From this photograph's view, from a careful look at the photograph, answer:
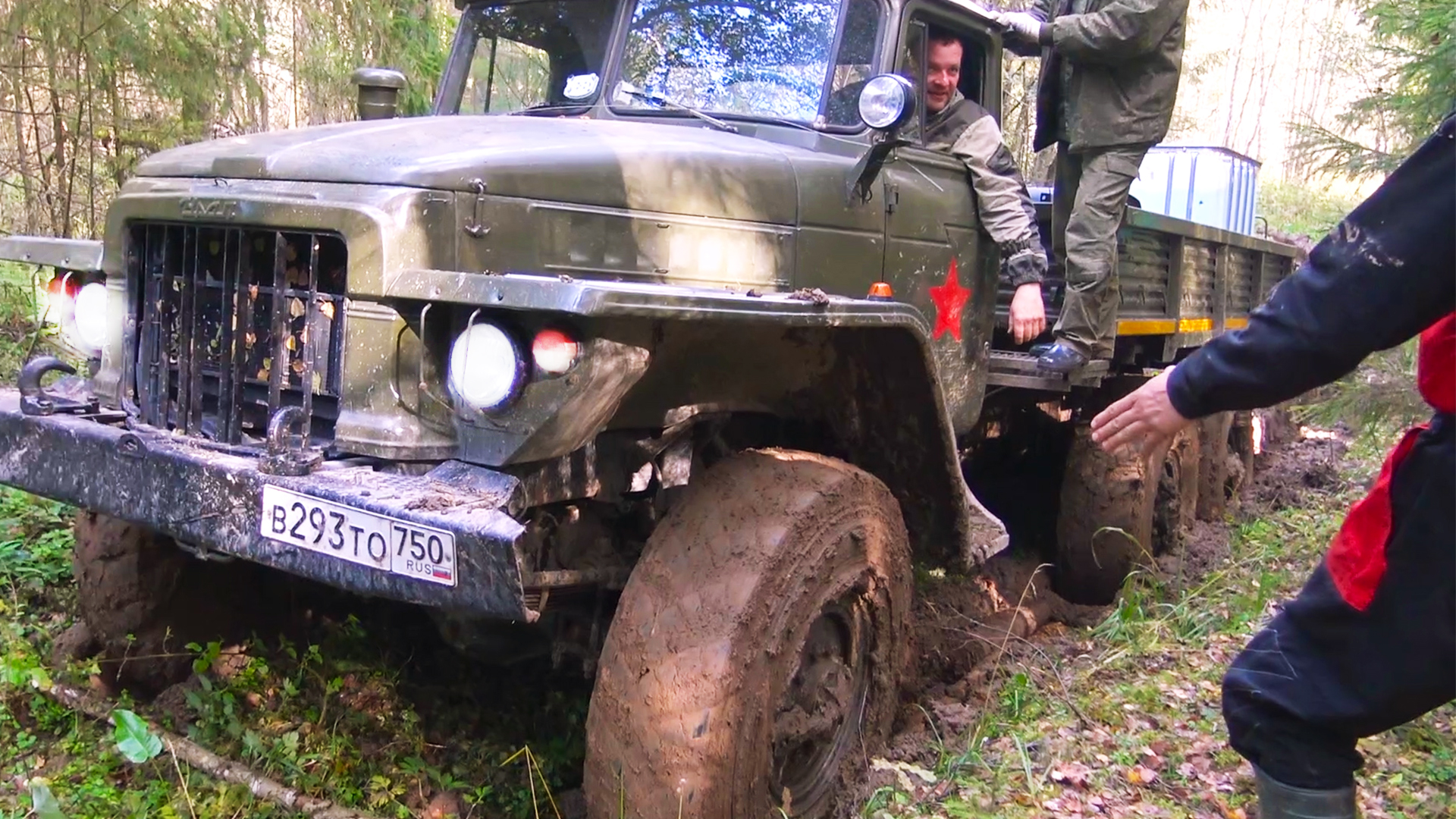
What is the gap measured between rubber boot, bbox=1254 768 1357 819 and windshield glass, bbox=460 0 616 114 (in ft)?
9.86

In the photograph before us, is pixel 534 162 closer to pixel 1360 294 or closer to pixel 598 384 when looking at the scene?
pixel 598 384

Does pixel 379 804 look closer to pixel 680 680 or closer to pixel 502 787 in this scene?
pixel 502 787

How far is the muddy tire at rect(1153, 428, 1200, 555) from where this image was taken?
5906 millimetres

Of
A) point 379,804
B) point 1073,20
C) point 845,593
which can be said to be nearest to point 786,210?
point 845,593

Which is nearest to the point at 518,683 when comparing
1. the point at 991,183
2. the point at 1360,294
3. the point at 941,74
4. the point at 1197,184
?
the point at 991,183

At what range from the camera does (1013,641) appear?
482cm

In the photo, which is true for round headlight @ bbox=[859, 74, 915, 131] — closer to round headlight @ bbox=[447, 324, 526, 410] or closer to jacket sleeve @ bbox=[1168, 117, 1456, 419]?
round headlight @ bbox=[447, 324, 526, 410]

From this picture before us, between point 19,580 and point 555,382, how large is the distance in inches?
125

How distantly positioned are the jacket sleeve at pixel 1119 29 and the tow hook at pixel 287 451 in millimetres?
3285

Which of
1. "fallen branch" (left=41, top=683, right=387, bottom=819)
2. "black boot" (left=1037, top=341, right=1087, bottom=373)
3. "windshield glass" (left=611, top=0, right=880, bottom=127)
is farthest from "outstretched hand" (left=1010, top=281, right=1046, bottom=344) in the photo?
"fallen branch" (left=41, top=683, right=387, bottom=819)

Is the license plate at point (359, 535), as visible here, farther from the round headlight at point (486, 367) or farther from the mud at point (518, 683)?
the mud at point (518, 683)

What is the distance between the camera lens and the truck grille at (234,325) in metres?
2.93

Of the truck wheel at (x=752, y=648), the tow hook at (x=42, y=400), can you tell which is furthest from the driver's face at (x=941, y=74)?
A: the tow hook at (x=42, y=400)

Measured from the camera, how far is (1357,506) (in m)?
2.14
